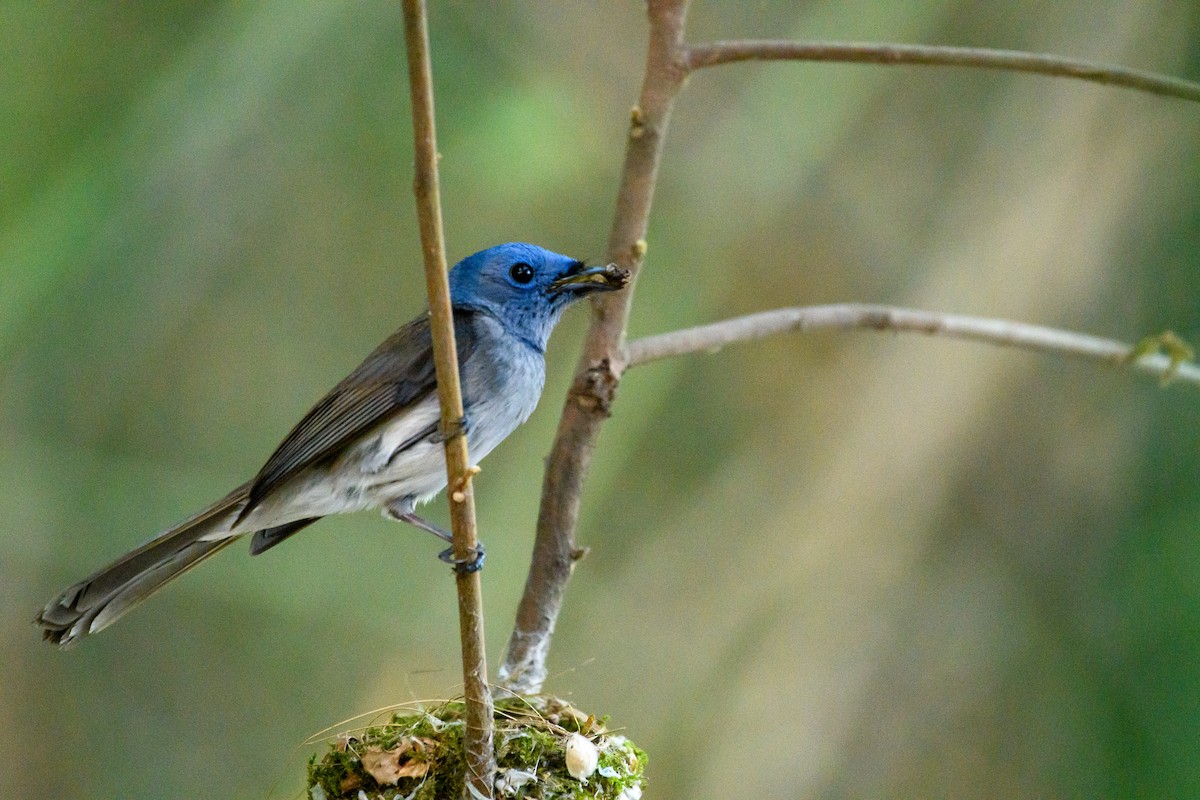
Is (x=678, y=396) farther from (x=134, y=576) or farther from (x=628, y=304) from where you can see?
(x=134, y=576)

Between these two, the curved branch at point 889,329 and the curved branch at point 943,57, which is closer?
the curved branch at point 943,57

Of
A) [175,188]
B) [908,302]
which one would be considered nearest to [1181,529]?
[908,302]

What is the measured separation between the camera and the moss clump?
2252 mm

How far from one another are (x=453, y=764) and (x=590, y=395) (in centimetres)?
91

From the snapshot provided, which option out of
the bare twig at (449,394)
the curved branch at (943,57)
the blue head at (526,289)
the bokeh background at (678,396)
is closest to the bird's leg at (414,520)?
the bare twig at (449,394)

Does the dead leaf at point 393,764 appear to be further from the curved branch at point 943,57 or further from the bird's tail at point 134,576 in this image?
the curved branch at point 943,57

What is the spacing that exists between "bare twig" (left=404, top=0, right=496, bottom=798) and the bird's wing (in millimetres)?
794

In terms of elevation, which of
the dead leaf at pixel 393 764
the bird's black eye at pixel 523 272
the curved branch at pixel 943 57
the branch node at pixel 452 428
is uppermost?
the curved branch at pixel 943 57

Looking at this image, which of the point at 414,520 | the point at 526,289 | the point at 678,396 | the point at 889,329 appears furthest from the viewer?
the point at 678,396

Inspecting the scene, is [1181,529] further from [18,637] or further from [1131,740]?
[18,637]

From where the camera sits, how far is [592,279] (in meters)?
2.83

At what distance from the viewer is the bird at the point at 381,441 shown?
2.69m

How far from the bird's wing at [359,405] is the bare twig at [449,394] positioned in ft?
2.60

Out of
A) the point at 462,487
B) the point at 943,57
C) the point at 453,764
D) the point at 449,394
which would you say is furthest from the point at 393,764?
the point at 943,57
